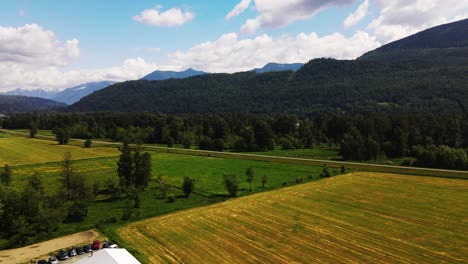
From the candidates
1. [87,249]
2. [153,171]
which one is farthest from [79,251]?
[153,171]

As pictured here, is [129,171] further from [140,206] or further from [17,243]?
[17,243]

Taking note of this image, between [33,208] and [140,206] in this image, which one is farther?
[140,206]

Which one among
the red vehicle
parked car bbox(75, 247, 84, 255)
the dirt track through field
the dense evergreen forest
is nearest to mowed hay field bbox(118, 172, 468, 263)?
the red vehicle

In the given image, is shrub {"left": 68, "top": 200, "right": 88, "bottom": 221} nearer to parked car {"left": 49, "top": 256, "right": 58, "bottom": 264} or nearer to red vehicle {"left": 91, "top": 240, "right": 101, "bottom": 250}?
red vehicle {"left": 91, "top": 240, "right": 101, "bottom": 250}

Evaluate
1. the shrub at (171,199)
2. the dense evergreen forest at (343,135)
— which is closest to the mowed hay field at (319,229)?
the shrub at (171,199)

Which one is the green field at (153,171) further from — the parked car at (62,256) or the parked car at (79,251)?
the parked car at (62,256)

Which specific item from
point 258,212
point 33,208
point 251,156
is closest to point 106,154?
point 251,156

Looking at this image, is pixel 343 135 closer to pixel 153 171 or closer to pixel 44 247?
pixel 153 171
